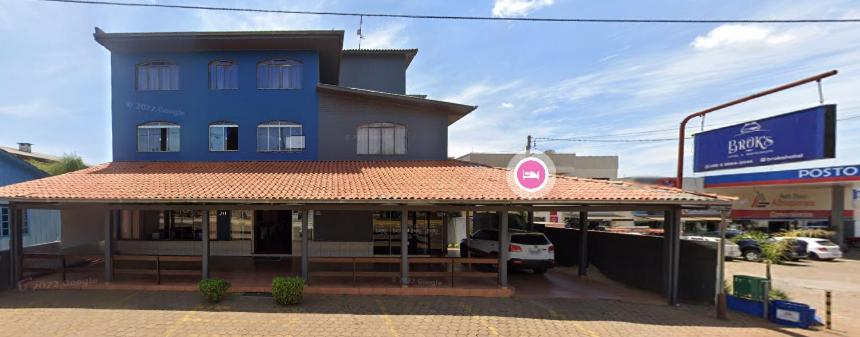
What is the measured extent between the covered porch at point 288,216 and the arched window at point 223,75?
125 inches

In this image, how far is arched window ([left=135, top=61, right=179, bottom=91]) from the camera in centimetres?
1499

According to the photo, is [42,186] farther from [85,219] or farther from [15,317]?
[85,219]

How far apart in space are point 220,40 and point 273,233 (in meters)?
7.34

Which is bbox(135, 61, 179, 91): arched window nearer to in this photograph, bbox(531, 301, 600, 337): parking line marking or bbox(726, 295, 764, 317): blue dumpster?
bbox(531, 301, 600, 337): parking line marking

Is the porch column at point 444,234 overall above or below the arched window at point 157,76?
below

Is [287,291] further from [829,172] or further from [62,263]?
[829,172]

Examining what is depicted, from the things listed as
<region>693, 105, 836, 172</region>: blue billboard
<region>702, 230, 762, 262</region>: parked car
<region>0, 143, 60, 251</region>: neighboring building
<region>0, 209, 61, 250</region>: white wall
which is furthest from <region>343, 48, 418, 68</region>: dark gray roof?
<region>702, 230, 762, 262</region>: parked car

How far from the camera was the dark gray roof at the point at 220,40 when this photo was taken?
46.5 feet

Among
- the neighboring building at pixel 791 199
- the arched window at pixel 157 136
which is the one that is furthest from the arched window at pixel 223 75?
the neighboring building at pixel 791 199

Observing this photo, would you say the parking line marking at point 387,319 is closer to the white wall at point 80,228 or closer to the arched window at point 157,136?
the arched window at point 157,136

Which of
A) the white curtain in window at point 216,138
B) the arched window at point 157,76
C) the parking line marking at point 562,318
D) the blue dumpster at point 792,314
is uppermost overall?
the arched window at point 157,76

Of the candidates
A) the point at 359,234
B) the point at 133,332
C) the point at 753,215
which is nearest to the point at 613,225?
the point at 753,215

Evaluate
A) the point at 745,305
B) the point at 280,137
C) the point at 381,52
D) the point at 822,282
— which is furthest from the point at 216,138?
the point at 822,282

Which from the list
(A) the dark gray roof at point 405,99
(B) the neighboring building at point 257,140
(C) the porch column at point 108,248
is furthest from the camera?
(A) the dark gray roof at point 405,99
